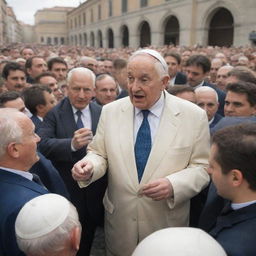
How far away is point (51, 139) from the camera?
9.99 feet

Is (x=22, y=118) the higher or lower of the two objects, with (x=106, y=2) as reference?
lower

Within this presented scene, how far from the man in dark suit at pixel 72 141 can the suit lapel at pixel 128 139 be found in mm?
566

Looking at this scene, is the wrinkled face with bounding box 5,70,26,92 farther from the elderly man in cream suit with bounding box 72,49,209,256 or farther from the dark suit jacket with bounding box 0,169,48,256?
the dark suit jacket with bounding box 0,169,48,256

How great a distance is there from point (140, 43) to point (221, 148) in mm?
38156

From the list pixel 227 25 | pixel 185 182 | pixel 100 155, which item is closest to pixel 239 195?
pixel 185 182

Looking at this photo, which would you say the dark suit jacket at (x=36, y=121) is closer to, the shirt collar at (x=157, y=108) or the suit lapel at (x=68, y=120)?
the suit lapel at (x=68, y=120)

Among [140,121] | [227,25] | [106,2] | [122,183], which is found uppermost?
[106,2]

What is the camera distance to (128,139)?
7.92 feet

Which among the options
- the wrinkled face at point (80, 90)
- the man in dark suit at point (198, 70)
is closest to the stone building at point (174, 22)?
the man in dark suit at point (198, 70)

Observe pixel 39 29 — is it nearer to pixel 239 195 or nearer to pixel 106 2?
pixel 106 2

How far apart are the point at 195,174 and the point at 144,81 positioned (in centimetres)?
78

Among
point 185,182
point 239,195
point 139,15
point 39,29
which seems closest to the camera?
point 239,195

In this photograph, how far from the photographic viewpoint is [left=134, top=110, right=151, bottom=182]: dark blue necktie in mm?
2393

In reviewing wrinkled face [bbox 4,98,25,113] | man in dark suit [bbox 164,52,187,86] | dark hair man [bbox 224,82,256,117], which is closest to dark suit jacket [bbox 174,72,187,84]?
man in dark suit [bbox 164,52,187,86]
